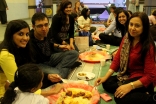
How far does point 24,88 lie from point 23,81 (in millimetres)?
47

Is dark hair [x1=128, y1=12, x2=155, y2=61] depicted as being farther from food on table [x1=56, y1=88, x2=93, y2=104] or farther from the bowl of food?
the bowl of food

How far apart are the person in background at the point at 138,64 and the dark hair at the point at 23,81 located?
0.75m

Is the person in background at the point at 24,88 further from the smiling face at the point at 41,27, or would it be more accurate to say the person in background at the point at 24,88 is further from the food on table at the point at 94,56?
the food on table at the point at 94,56

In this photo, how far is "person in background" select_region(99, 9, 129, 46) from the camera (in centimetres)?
304

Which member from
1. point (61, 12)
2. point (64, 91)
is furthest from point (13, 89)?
point (61, 12)

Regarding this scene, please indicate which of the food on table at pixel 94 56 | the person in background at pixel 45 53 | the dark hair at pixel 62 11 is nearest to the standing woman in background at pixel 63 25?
the dark hair at pixel 62 11

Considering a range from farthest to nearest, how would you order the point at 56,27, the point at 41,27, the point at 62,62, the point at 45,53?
1. the point at 56,27
2. the point at 62,62
3. the point at 45,53
4. the point at 41,27

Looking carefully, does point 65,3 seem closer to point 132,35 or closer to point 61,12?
point 61,12

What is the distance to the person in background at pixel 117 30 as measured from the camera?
3035 millimetres

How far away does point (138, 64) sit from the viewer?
1.62 meters

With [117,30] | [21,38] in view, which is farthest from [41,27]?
[117,30]

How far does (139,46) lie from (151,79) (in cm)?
29

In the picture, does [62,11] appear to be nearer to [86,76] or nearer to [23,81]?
[86,76]

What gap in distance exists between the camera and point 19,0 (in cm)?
746
